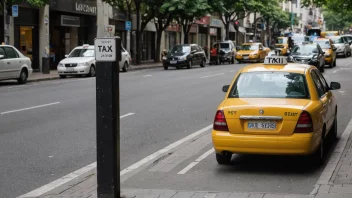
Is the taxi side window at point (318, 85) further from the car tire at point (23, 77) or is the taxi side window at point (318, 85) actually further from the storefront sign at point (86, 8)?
the storefront sign at point (86, 8)

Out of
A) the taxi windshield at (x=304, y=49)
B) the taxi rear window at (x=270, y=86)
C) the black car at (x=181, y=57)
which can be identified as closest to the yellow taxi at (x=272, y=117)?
the taxi rear window at (x=270, y=86)

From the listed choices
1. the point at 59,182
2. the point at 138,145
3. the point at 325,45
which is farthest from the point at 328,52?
the point at 59,182

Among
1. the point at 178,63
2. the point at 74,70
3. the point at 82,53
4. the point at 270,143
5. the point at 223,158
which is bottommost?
the point at 223,158

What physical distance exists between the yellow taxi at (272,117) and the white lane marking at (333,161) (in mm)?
205

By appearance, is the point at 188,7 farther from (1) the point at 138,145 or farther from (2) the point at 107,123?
(2) the point at 107,123

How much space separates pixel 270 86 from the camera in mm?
9227

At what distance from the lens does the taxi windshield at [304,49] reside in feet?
103

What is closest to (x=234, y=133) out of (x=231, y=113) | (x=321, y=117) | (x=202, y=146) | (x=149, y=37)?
(x=231, y=113)

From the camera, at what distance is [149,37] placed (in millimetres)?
52125

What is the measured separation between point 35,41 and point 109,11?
31.4ft

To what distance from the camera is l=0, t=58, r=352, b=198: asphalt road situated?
8.08 m

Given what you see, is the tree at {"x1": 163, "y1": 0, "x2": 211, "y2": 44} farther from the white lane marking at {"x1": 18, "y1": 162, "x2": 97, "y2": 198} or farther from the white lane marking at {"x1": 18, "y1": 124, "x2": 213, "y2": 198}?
the white lane marking at {"x1": 18, "y1": 162, "x2": 97, "y2": 198}

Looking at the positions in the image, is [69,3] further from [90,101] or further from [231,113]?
[231,113]

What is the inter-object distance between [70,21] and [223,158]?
31012mm
